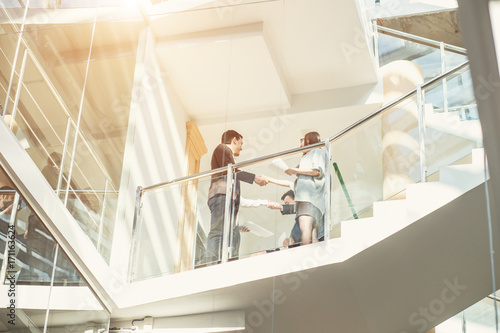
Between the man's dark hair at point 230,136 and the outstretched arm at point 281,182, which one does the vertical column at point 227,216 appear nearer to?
the outstretched arm at point 281,182

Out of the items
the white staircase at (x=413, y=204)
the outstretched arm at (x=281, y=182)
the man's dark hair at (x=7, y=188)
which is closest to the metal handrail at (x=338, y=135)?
the outstretched arm at (x=281, y=182)

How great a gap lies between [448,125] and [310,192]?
1303mm

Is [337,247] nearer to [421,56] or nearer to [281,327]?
[281,327]

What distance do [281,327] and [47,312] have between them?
8.39 feet

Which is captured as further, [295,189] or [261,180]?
[261,180]

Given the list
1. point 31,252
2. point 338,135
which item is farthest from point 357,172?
point 31,252

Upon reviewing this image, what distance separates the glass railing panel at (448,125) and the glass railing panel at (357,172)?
37 cm

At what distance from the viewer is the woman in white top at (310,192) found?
20.0ft

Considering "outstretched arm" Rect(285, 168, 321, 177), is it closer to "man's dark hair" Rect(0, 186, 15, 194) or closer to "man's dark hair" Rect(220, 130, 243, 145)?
"man's dark hair" Rect(220, 130, 243, 145)

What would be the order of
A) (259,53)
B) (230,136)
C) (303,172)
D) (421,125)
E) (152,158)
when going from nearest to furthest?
(421,125), (303,172), (230,136), (152,158), (259,53)

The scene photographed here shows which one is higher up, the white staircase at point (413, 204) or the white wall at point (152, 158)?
the white wall at point (152, 158)

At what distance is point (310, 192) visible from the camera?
6.19 meters

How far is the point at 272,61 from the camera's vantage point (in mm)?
8734

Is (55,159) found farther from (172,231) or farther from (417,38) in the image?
(417,38)
